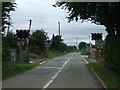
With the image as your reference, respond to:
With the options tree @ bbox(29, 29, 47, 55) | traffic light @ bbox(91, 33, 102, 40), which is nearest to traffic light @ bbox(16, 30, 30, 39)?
traffic light @ bbox(91, 33, 102, 40)

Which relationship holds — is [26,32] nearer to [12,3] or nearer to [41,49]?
[12,3]

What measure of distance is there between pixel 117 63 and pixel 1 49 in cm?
858

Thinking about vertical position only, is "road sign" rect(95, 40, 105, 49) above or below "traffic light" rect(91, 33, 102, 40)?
below

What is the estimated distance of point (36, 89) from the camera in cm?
1354

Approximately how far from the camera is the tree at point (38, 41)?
2440 inches

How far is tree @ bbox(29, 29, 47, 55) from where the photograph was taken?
2440 inches

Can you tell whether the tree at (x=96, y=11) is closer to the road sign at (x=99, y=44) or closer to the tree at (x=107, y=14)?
the tree at (x=107, y=14)

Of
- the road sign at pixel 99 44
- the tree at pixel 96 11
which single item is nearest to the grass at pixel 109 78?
the tree at pixel 96 11

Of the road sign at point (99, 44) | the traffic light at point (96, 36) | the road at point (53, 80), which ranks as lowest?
the road at point (53, 80)

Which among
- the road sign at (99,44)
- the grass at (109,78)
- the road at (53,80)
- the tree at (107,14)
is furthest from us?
the road sign at (99,44)

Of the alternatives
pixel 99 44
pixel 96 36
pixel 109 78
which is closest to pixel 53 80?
pixel 109 78

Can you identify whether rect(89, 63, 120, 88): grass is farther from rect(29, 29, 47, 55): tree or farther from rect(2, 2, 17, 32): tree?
rect(29, 29, 47, 55): tree

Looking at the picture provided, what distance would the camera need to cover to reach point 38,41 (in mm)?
63000

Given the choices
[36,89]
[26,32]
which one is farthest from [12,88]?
[26,32]
